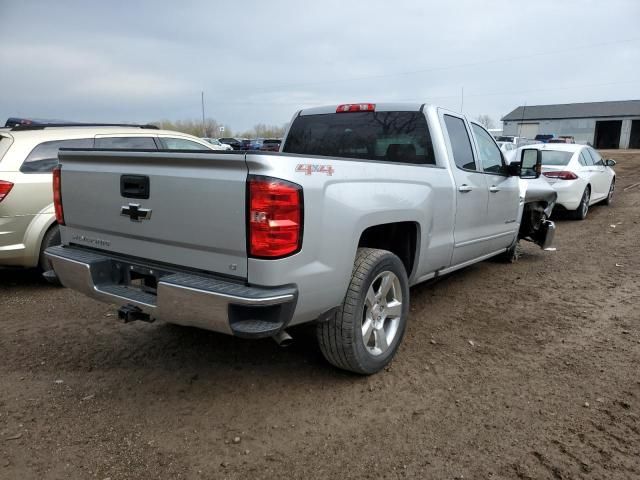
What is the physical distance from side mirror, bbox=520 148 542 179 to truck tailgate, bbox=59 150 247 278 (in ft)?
12.5

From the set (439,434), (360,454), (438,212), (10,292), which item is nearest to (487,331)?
(438,212)

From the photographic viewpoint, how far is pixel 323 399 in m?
3.07

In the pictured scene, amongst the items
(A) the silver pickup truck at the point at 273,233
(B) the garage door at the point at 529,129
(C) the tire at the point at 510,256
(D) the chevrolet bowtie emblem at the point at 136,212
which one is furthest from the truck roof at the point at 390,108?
(B) the garage door at the point at 529,129

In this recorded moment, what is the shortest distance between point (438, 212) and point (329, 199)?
1449mm

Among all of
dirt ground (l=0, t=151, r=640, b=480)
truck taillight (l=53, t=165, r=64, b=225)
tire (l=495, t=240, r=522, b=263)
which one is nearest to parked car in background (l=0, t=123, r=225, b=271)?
dirt ground (l=0, t=151, r=640, b=480)

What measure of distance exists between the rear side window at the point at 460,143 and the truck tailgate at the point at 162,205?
2.42 metres

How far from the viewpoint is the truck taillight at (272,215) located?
2406 millimetres

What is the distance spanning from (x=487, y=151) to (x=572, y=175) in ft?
19.1

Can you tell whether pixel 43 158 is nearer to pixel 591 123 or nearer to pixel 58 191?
pixel 58 191

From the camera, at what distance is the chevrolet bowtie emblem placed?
9.25ft

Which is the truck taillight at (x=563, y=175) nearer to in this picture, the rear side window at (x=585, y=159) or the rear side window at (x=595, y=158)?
the rear side window at (x=585, y=159)

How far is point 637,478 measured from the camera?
234 centimetres

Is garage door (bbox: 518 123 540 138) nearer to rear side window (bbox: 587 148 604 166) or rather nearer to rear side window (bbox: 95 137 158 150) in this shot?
rear side window (bbox: 587 148 604 166)

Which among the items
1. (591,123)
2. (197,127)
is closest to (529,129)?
(591,123)
